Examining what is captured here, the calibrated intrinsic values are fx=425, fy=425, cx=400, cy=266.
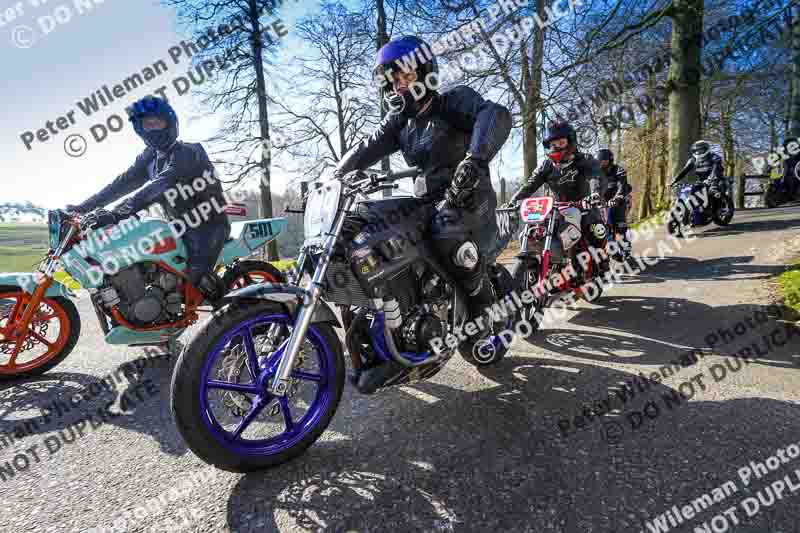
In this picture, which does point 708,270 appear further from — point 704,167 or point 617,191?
point 704,167

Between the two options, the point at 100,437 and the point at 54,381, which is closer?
the point at 100,437

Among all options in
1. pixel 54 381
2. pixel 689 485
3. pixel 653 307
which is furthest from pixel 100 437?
pixel 653 307

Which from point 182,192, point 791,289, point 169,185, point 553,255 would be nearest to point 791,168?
point 791,289

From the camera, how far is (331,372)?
2.30m

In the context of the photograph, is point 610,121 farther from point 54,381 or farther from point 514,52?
point 54,381

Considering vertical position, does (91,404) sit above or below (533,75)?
below

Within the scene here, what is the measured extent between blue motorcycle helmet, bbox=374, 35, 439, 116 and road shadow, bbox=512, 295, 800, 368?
2.45 m

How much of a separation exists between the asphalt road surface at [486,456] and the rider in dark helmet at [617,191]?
15.3 feet

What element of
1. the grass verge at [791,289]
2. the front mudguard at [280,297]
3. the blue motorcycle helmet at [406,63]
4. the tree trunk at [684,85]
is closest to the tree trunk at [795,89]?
the tree trunk at [684,85]

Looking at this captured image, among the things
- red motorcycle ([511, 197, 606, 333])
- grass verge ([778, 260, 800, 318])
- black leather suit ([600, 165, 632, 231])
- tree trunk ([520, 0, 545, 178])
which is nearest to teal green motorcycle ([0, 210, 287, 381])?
red motorcycle ([511, 197, 606, 333])

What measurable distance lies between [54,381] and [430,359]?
3.24m

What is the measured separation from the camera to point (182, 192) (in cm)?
419

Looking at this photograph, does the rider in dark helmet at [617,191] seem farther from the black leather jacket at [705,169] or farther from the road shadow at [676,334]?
the road shadow at [676,334]

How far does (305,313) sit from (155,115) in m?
3.28
